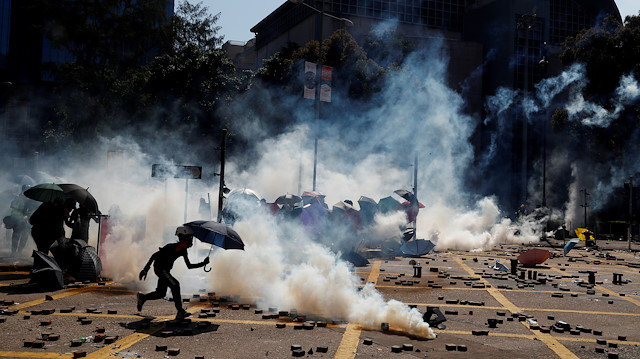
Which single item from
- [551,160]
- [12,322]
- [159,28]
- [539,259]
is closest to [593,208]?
[551,160]

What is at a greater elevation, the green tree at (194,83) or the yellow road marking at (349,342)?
the green tree at (194,83)

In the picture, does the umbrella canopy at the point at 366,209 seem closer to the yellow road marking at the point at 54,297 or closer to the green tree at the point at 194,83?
the yellow road marking at the point at 54,297

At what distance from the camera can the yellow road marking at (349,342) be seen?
7.78 m

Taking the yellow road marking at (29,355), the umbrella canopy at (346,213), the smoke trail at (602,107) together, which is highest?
the smoke trail at (602,107)

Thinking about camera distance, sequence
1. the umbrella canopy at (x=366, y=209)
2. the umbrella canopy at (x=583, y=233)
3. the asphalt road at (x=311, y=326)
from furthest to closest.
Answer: the umbrella canopy at (x=583, y=233), the umbrella canopy at (x=366, y=209), the asphalt road at (x=311, y=326)

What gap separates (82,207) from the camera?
14805 millimetres

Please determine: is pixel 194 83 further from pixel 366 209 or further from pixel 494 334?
pixel 494 334

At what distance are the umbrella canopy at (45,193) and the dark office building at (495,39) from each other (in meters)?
41.8

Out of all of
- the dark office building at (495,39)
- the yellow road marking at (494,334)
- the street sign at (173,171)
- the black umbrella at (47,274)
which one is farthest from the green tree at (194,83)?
the yellow road marking at (494,334)

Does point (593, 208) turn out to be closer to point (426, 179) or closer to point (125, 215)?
point (426, 179)

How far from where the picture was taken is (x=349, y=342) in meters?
8.50

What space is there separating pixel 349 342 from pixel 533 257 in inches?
528

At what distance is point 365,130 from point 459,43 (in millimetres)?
20182

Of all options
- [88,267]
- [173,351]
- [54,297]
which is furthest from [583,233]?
[173,351]
